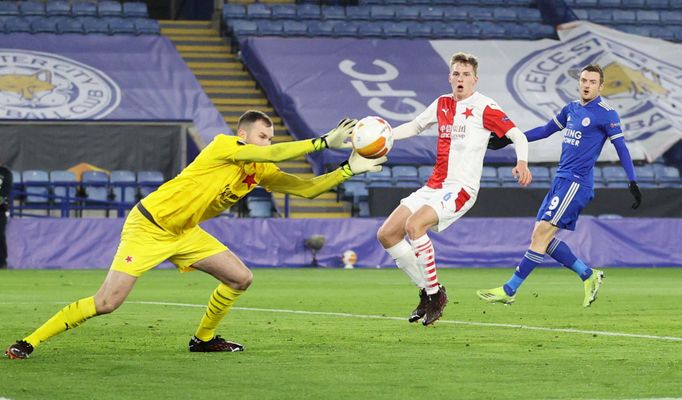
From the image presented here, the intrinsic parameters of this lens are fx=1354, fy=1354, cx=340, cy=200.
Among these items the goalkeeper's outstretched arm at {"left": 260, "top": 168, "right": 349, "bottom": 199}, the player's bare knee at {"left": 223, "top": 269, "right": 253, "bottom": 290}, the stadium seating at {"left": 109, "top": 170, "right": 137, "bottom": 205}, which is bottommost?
the stadium seating at {"left": 109, "top": 170, "right": 137, "bottom": 205}

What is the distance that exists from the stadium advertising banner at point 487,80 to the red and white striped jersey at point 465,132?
18576 millimetres

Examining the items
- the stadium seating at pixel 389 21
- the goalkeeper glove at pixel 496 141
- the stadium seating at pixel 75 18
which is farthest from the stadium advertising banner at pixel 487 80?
the goalkeeper glove at pixel 496 141

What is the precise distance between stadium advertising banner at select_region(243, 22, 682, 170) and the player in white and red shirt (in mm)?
18569

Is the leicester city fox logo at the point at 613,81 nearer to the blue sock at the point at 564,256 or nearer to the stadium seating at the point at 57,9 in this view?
the stadium seating at the point at 57,9

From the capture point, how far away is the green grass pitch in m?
7.30

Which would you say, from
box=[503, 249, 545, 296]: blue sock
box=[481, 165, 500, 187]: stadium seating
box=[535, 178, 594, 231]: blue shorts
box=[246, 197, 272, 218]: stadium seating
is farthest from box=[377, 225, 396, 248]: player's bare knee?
box=[481, 165, 500, 187]: stadium seating

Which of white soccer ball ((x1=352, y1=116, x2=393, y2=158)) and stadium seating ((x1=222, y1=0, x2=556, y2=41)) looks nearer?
white soccer ball ((x1=352, y1=116, x2=393, y2=158))

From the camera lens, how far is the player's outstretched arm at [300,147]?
27.9 ft

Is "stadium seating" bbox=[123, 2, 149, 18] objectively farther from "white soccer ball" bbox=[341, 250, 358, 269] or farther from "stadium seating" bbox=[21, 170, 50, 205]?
"white soccer ball" bbox=[341, 250, 358, 269]

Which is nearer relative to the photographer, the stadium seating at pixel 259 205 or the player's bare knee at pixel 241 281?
the player's bare knee at pixel 241 281

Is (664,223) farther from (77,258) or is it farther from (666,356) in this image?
(666,356)

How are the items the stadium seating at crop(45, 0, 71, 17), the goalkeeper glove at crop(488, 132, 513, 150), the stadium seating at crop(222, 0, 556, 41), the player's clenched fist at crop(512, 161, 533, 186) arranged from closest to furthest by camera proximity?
the player's clenched fist at crop(512, 161, 533, 186)
the goalkeeper glove at crop(488, 132, 513, 150)
the stadium seating at crop(45, 0, 71, 17)
the stadium seating at crop(222, 0, 556, 41)

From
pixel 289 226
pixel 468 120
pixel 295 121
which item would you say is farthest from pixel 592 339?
pixel 295 121

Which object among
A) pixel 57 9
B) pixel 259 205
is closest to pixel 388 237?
pixel 259 205
